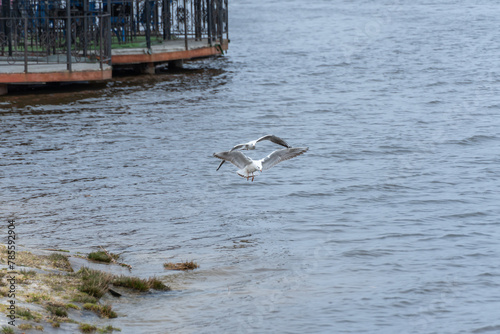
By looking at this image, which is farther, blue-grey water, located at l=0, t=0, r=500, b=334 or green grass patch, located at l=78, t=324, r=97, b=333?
blue-grey water, located at l=0, t=0, r=500, b=334

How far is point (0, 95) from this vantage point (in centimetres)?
2488

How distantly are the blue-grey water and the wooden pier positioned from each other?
3.99 feet

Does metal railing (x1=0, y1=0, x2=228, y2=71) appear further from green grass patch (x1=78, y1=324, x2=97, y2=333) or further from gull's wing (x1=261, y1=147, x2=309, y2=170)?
green grass patch (x1=78, y1=324, x2=97, y2=333)

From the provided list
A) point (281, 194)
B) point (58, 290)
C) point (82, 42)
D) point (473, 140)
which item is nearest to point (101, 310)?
point (58, 290)

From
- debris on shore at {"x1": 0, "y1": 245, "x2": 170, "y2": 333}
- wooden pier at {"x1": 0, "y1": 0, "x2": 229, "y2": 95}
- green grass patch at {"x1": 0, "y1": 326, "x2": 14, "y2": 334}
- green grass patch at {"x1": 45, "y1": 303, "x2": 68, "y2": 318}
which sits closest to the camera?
green grass patch at {"x1": 0, "y1": 326, "x2": 14, "y2": 334}

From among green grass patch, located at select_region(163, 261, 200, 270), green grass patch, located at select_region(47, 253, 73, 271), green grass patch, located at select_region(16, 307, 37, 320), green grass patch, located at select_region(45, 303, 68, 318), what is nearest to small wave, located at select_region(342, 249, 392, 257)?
green grass patch, located at select_region(163, 261, 200, 270)

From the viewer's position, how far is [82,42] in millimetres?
26234

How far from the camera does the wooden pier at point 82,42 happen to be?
22.9 m

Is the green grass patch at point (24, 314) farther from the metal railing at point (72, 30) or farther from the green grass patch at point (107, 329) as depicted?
the metal railing at point (72, 30)

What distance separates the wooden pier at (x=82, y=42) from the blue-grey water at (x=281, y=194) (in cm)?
122

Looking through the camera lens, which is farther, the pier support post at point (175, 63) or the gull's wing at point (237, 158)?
the pier support post at point (175, 63)

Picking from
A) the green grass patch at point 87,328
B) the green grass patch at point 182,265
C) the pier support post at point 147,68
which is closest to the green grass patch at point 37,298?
the green grass patch at point 87,328

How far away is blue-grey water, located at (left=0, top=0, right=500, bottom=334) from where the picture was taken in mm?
10312

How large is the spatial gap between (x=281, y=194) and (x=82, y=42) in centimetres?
1307
